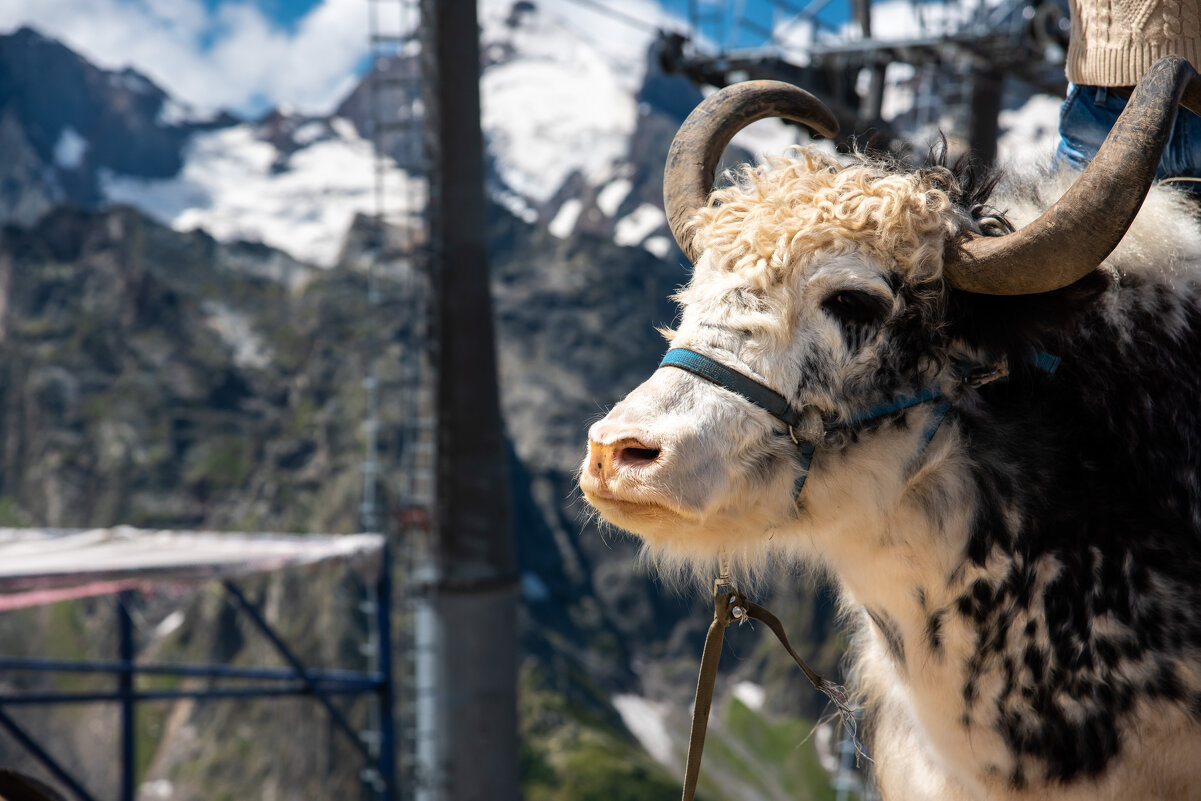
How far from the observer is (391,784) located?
11.0 metres

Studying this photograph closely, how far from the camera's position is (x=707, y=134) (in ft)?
10.4

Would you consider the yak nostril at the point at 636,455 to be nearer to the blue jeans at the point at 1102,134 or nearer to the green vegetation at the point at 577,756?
the blue jeans at the point at 1102,134

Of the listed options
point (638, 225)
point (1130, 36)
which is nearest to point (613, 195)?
point (638, 225)

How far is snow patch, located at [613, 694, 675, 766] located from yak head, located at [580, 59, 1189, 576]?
95.6m

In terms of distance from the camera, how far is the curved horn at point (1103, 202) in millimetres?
2246

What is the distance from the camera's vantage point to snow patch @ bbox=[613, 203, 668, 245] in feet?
461

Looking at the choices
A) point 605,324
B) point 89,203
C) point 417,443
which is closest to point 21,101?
point 89,203

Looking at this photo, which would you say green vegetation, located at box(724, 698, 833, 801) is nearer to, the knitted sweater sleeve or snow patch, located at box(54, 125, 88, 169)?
the knitted sweater sleeve

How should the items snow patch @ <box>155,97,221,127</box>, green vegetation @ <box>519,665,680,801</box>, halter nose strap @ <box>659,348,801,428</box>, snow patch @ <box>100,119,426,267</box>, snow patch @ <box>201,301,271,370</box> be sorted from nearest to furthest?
halter nose strap @ <box>659,348,801,428</box>
green vegetation @ <box>519,665,680,801</box>
snow patch @ <box>201,301,271,370</box>
snow patch @ <box>100,119,426,267</box>
snow patch @ <box>155,97,221,127</box>

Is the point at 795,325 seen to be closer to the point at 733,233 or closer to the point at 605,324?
the point at 733,233

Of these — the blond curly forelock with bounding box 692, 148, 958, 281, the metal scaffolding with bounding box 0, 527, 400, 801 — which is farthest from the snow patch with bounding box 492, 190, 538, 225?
the blond curly forelock with bounding box 692, 148, 958, 281

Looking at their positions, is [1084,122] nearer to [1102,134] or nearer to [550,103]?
[1102,134]

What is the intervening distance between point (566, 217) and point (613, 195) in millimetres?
8008

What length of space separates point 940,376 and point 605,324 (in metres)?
119
